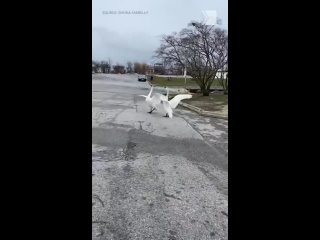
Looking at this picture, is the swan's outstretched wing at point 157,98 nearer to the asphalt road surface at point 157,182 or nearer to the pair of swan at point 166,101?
the pair of swan at point 166,101

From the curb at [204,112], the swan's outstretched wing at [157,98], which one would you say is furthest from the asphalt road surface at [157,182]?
the curb at [204,112]

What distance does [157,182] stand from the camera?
309 centimetres

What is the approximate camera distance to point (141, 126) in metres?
A: 6.38

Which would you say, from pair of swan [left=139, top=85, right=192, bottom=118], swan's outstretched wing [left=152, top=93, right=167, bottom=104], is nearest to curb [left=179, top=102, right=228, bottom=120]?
pair of swan [left=139, top=85, right=192, bottom=118]

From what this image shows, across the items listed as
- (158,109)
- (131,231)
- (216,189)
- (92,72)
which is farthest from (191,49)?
(92,72)

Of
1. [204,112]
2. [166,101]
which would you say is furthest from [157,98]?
[204,112]

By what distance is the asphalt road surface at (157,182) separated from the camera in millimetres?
2109

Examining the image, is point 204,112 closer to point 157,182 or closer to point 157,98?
point 157,98

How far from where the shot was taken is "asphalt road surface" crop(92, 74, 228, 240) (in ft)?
6.92

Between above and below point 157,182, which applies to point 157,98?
above
